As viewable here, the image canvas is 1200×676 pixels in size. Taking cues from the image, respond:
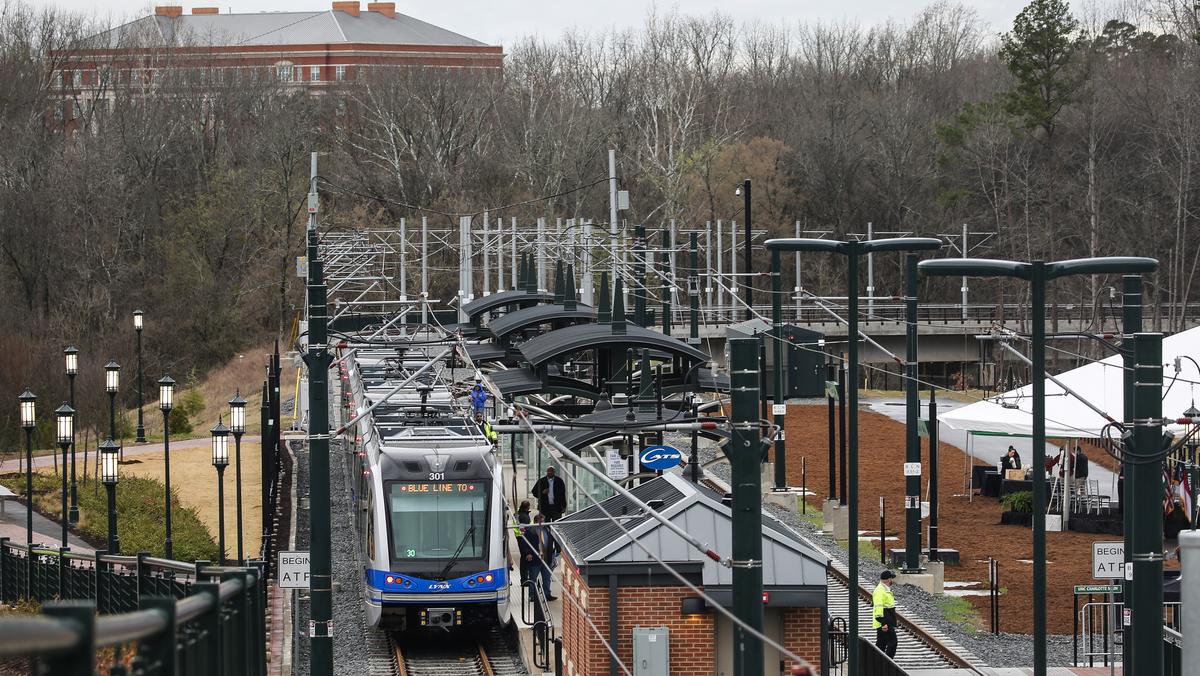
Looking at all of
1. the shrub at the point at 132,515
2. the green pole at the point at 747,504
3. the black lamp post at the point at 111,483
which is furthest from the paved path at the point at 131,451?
the green pole at the point at 747,504

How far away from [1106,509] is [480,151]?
68927 mm

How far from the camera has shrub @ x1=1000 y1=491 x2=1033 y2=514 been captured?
3550 cm

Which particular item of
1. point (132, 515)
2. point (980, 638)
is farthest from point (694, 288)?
point (980, 638)

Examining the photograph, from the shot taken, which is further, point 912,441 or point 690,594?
point 912,441

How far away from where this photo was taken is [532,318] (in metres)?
36.1

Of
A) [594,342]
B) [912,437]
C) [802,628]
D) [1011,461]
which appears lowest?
[1011,461]

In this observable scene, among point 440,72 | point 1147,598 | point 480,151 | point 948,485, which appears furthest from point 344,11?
point 1147,598

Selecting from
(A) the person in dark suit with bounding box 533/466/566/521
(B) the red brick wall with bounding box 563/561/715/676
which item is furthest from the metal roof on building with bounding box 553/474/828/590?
(A) the person in dark suit with bounding box 533/466/566/521

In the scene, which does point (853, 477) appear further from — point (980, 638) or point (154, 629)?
point (154, 629)

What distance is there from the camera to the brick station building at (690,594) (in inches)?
731

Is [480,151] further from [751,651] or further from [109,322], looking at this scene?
[751,651]

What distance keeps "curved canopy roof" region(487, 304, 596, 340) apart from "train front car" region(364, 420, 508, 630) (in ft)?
38.7

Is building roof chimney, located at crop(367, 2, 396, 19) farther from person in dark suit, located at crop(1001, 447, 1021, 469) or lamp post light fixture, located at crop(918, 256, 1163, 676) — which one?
lamp post light fixture, located at crop(918, 256, 1163, 676)

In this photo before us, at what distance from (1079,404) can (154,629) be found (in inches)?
1176
